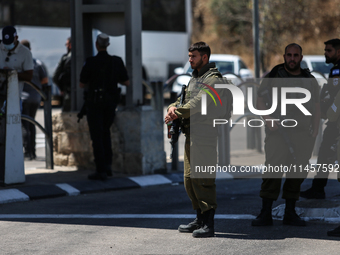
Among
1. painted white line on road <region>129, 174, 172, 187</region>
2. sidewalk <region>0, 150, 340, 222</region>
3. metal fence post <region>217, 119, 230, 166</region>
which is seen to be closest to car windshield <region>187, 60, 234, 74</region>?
metal fence post <region>217, 119, 230, 166</region>

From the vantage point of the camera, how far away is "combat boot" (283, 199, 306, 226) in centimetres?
559

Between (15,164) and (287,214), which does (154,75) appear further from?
(287,214)

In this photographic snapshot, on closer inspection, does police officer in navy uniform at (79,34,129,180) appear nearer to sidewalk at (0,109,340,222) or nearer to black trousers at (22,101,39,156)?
sidewalk at (0,109,340,222)

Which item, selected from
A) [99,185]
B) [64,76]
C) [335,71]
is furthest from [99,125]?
[335,71]

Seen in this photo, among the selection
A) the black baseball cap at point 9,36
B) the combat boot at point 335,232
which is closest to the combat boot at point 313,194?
the combat boot at point 335,232

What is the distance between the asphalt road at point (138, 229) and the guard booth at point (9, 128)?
66cm

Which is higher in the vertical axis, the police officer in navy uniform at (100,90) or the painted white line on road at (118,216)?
the police officer in navy uniform at (100,90)

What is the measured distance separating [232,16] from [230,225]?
2809cm

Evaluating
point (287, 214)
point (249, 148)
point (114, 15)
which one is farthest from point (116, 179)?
point (249, 148)

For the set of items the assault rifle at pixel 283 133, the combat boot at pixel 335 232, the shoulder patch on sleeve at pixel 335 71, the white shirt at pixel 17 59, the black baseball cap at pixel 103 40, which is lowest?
the combat boot at pixel 335 232

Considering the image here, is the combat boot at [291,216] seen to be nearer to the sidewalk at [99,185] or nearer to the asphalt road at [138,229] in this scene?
the asphalt road at [138,229]

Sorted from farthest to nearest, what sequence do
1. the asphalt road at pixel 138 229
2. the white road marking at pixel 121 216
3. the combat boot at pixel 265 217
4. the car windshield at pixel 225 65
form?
the car windshield at pixel 225 65 → the white road marking at pixel 121 216 → the combat boot at pixel 265 217 → the asphalt road at pixel 138 229

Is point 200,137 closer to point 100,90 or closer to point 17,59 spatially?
point 100,90

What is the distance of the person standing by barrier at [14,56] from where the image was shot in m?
7.71
